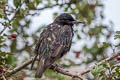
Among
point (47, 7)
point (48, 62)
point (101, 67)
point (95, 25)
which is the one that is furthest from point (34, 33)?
point (101, 67)

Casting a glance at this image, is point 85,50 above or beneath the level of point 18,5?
beneath

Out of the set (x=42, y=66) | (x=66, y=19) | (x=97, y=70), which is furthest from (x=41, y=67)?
(x=66, y=19)

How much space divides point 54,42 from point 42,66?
0.65 metres

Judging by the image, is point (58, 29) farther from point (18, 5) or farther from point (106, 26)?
point (106, 26)

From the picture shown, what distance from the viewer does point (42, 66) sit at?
4.74 meters

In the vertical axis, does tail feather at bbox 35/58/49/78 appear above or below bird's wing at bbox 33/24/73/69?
below

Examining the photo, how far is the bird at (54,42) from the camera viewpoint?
16.3 ft

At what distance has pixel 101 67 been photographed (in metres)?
3.88

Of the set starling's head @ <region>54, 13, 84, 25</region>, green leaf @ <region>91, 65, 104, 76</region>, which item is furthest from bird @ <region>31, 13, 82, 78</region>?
green leaf @ <region>91, 65, 104, 76</region>

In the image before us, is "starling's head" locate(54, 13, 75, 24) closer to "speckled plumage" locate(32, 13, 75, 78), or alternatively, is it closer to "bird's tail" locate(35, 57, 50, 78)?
"speckled plumage" locate(32, 13, 75, 78)

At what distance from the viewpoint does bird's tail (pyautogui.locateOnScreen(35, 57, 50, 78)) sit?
4586mm

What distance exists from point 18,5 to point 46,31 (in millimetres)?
860

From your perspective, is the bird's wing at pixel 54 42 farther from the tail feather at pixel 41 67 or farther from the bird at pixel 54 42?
the tail feather at pixel 41 67

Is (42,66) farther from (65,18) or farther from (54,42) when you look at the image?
(65,18)
